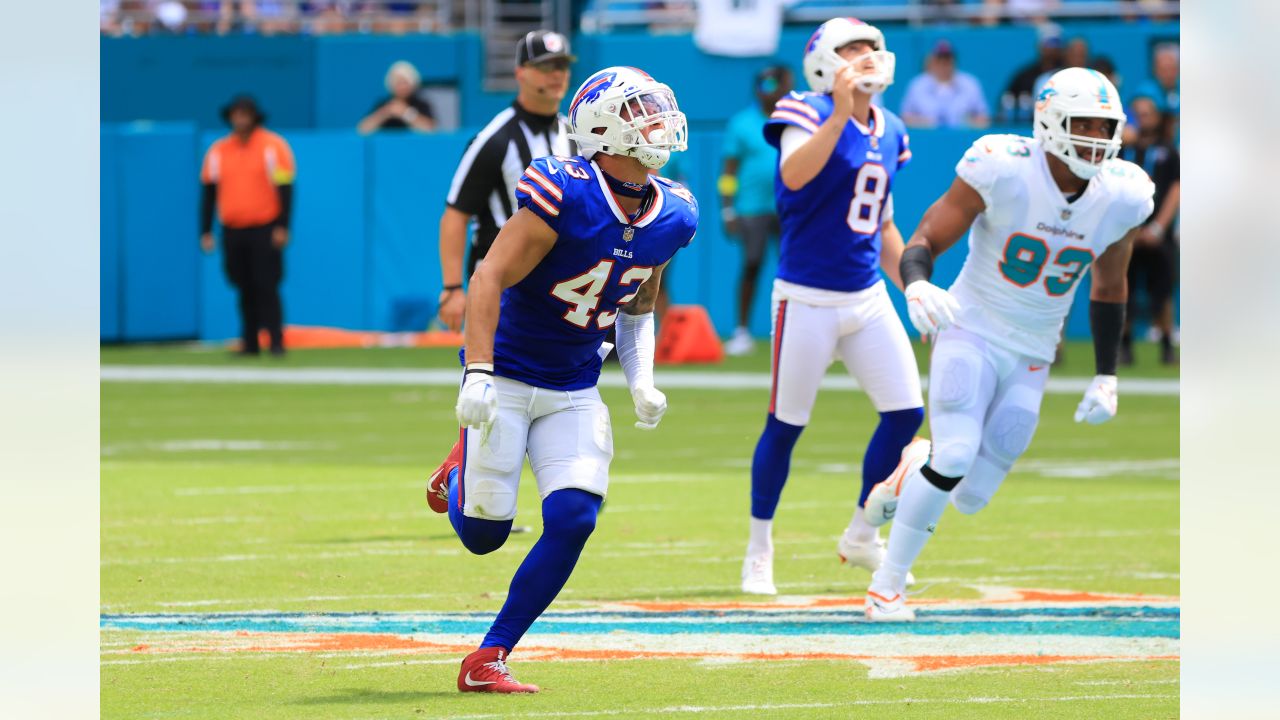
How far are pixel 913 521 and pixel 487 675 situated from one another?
180 cm

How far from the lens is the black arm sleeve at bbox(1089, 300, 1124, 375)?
6.50 metres

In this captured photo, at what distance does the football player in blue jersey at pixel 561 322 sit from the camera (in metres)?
5.07

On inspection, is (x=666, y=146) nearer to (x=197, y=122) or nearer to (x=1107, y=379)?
(x=1107, y=379)

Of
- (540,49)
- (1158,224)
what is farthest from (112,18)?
(540,49)

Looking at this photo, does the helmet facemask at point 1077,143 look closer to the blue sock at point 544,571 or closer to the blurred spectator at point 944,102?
the blue sock at point 544,571

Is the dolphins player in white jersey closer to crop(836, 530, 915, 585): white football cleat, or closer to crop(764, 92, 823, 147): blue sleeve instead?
crop(836, 530, 915, 585): white football cleat

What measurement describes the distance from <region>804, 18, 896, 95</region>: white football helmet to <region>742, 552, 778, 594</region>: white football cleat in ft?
5.47

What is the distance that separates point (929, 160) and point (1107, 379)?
12.2 metres

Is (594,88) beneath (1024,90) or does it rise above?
above

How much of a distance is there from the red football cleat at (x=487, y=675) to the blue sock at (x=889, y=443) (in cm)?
223

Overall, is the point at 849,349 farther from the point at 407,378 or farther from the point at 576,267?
the point at 407,378

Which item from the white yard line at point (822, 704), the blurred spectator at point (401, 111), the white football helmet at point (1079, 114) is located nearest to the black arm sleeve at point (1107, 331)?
the white football helmet at point (1079, 114)

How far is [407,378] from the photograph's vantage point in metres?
15.6
